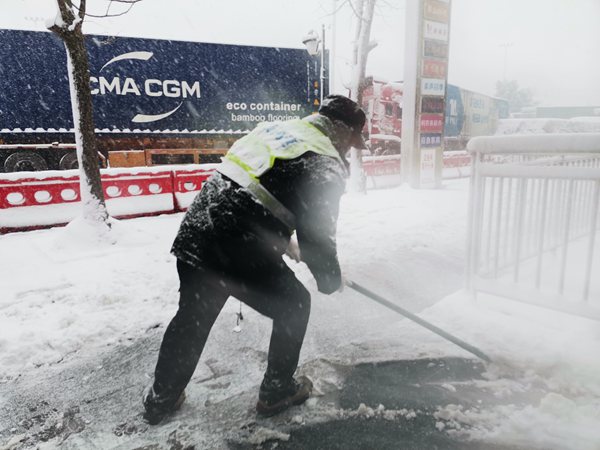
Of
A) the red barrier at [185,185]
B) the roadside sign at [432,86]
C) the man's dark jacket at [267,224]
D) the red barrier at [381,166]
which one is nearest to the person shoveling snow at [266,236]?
the man's dark jacket at [267,224]

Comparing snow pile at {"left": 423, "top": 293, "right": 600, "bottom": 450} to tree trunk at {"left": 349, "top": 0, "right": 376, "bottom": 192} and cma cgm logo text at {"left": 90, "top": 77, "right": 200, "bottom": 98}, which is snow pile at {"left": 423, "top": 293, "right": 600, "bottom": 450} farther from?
cma cgm logo text at {"left": 90, "top": 77, "right": 200, "bottom": 98}

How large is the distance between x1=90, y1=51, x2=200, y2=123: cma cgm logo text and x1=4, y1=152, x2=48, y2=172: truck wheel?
2201 millimetres

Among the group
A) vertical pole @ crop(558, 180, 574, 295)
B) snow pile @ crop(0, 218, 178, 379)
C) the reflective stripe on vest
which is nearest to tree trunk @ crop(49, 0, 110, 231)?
snow pile @ crop(0, 218, 178, 379)

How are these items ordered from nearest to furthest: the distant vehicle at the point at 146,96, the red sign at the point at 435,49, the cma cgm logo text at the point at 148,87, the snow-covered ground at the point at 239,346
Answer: the snow-covered ground at the point at 239,346 → the distant vehicle at the point at 146,96 → the cma cgm logo text at the point at 148,87 → the red sign at the point at 435,49

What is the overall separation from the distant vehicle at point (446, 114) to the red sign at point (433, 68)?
79cm

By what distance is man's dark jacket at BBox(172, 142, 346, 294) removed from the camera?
2.18 meters

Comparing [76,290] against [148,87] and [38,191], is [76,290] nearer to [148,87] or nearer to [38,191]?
[38,191]

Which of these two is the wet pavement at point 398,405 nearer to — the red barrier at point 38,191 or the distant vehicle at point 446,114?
the red barrier at point 38,191

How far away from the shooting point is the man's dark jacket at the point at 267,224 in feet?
7.14

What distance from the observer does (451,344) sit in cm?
337

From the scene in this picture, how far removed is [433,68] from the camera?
495 inches

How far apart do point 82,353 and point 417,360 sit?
8.20 ft

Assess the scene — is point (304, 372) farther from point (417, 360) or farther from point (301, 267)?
point (301, 267)

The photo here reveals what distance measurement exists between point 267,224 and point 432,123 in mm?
11790
